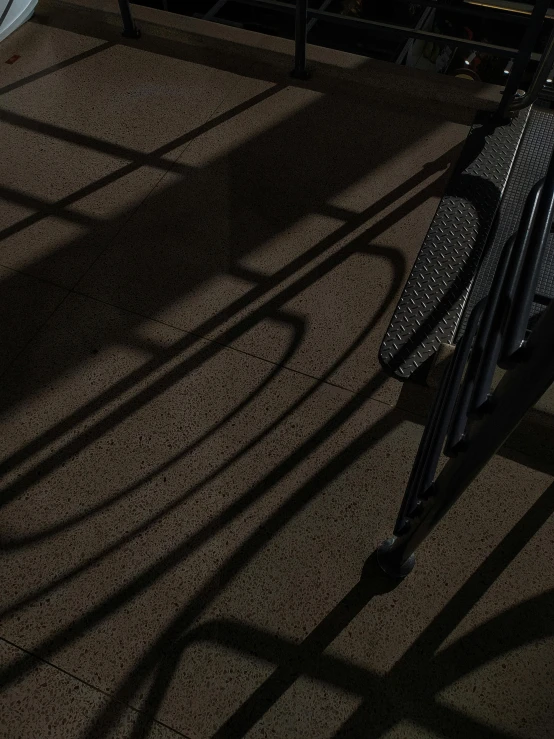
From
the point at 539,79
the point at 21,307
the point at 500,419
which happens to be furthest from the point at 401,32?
the point at 500,419

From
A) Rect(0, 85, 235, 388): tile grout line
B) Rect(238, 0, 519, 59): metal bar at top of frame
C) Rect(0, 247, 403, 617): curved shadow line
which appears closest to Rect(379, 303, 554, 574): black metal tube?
Rect(0, 247, 403, 617): curved shadow line

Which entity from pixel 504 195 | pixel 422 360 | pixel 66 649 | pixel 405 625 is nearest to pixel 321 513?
pixel 405 625

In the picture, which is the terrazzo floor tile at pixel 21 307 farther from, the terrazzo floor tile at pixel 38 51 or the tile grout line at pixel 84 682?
the terrazzo floor tile at pixel 38 51

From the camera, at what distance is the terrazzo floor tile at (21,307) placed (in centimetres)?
226

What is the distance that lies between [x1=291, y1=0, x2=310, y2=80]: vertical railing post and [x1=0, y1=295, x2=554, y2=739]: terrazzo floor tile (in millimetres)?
1629

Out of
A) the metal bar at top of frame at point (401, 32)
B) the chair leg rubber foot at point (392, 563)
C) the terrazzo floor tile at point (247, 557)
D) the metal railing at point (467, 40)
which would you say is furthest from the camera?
the metal bar at top of frame at point (401, 32)

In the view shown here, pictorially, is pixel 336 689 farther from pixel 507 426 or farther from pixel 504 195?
pixel 504 195

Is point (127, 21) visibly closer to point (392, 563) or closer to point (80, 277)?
point (80, 277)

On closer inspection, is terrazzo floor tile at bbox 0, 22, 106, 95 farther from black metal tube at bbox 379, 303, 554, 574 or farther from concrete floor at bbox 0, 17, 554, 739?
black metal tube at bbox 379, 303, 554, 574

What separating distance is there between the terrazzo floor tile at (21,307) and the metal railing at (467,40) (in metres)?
1.63

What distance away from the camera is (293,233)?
2543 mm

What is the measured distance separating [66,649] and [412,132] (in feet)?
8.04

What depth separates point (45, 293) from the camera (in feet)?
7.83

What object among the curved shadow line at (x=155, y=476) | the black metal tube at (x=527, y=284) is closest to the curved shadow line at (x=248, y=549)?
the curved shadow line at (x=155, y=476)
